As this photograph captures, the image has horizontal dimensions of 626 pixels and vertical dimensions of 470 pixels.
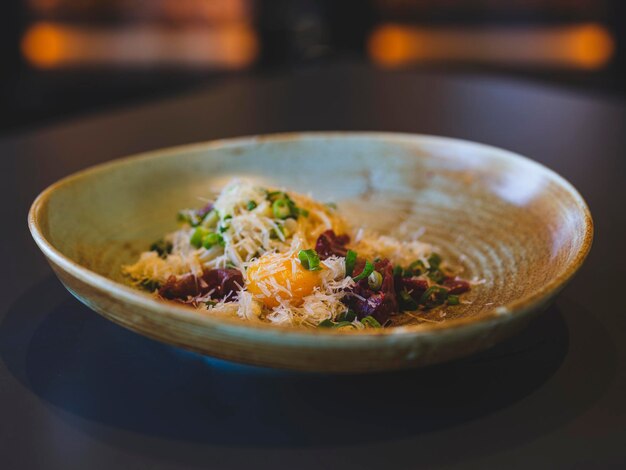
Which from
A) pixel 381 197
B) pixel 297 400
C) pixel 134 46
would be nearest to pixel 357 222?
pixel 381 197

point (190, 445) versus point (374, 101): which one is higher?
point (190, 445)

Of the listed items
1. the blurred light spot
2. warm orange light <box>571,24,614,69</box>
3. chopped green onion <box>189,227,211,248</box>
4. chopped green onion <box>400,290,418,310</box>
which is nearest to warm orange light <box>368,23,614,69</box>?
warm orange light <box>571,24,614,69</box>

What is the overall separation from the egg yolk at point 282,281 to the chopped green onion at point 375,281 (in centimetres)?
9

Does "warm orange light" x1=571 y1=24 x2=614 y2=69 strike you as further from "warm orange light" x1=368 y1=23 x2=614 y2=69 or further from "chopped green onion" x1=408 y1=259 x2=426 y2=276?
"chopped green onion" x1=408 y1=259 x2=426 y2=276

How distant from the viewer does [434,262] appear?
1572 mm

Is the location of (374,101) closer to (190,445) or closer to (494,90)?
(494,90)

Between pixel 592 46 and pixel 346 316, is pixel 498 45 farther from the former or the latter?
pixel 346 316

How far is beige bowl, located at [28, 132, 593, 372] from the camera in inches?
37.9

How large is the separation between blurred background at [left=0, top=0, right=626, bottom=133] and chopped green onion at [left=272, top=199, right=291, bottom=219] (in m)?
4.13

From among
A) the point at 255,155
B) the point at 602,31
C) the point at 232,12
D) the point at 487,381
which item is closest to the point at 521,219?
the point at 487,381

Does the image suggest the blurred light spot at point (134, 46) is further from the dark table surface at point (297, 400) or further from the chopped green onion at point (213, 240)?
the chopped green onion at point (213, 240)

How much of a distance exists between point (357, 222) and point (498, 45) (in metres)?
4.37

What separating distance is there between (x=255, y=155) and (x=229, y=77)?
415 centimetres

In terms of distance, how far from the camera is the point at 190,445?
3.36ft
